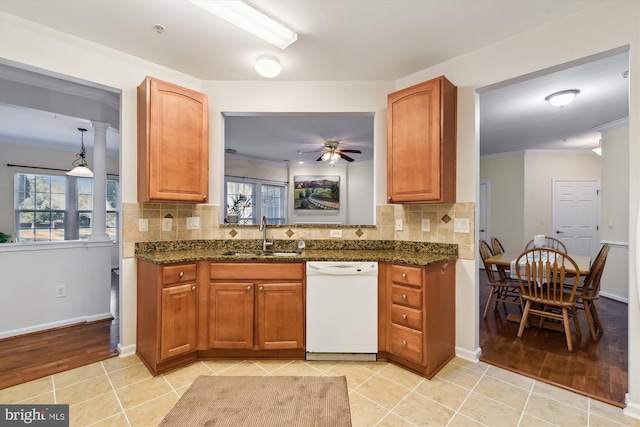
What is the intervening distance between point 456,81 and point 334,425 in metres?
2.74

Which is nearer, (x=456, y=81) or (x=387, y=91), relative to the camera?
(x=456, y=81)

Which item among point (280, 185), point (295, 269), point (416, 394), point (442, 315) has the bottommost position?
point (416, 394)

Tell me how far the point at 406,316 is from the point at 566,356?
1.52m

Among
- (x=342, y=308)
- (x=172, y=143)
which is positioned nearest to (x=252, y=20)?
(x=172, y=143)

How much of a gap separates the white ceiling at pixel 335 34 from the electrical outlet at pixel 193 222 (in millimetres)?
1371

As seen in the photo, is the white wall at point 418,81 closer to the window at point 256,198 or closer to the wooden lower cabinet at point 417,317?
the wooden lower cabinet at point 417,317

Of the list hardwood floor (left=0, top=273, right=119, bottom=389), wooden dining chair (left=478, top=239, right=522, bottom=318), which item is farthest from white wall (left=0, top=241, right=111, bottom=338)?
wooden dining chair (left=478, top=239, right=522, bottom=318)

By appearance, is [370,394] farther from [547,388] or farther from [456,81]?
[456,81]

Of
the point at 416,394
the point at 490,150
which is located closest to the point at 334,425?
the point at 416,394

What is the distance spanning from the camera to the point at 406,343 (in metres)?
2.34

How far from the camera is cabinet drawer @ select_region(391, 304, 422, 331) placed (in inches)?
89.4

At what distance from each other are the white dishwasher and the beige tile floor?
165mm

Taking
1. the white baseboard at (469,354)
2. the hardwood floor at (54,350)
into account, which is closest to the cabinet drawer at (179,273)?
the hardwood floor at (54,350)

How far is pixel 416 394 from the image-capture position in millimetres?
2055
